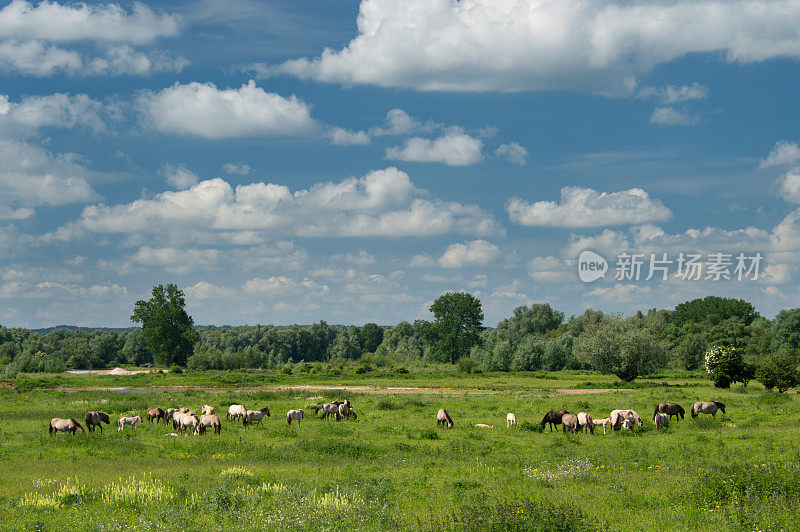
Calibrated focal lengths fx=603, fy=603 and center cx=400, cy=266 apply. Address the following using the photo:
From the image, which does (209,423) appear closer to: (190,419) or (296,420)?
(190,419)

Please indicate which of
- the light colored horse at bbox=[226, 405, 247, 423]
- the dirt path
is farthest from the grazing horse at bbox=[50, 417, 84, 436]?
the dirt path

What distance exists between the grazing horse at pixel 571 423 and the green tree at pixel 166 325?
98437 mm

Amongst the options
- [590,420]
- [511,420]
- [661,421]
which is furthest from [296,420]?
[661,421]

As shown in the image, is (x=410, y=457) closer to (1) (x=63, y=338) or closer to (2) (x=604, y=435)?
(2) (x=604, y=435)

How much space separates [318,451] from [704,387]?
5075cm

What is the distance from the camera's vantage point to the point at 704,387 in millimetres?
63219

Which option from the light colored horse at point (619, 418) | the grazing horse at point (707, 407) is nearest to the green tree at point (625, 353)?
the grazing horse at point (707, 407)

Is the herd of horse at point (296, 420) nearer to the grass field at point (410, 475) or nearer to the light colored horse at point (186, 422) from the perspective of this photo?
the light colored horse at point (186, 422)

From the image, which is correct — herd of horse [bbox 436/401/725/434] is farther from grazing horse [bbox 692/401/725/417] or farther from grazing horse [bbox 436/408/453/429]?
grazing horse [bbox 692/401/725/417]

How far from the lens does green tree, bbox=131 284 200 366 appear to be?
4609 inches

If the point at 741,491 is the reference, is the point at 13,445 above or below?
below

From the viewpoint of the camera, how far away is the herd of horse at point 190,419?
32031mm

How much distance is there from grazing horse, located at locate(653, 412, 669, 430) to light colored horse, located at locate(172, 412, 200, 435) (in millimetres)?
25134

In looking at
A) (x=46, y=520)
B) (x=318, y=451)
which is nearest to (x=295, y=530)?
(x=46, y=520)
